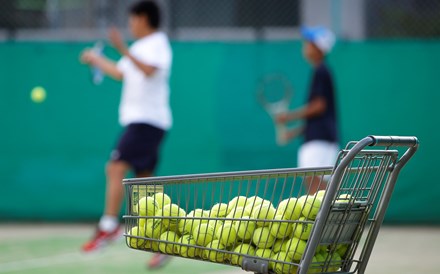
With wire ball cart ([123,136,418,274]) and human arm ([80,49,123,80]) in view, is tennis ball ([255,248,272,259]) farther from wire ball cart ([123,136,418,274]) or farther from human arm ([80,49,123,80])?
human arm ([80,49,123,80])

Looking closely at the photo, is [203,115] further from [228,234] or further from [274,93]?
[228,234]

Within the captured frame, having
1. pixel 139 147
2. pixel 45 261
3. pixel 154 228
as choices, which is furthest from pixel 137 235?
pixel 139 147

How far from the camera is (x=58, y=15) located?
41.3 ft

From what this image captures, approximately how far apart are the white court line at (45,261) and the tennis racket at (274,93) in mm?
3232

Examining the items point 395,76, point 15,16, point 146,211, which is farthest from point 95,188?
point 146,211

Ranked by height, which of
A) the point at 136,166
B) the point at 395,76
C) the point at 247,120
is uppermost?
the point at 395,76

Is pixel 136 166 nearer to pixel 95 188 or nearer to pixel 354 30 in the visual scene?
pixel 95 188

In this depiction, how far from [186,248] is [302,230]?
45 cm

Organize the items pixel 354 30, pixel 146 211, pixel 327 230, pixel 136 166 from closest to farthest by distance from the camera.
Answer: pixel 327 230, pixel 146 211, pixel 136 166, pixel 354 30

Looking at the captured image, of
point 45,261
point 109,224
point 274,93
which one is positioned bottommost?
point 45,261

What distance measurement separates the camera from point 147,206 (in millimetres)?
3643

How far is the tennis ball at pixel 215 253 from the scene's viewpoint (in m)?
3.51

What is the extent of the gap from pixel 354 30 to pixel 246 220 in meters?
9.08

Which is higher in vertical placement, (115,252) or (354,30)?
(354,30)
